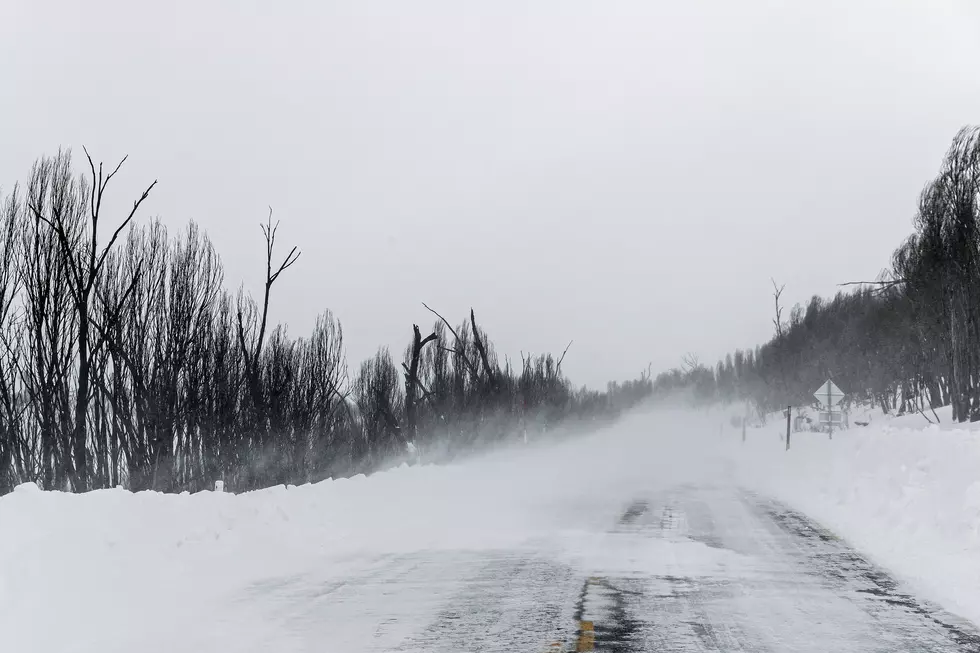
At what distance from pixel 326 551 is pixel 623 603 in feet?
17.6

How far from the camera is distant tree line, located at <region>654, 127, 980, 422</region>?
32.6 meters

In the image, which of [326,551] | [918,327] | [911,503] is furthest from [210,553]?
[918,327]

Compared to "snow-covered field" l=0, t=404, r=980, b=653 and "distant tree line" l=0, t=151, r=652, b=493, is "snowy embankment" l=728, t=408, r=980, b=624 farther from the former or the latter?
"distant tree line" l=0, t=151, r=652, b=493

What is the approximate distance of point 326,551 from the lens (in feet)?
38.8

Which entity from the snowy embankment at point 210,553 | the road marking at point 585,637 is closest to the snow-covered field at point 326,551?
the snowy embankment at point 210,553

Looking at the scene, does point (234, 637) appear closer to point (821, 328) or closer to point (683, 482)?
point (683, 482)

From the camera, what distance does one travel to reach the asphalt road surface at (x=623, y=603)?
21.0ft

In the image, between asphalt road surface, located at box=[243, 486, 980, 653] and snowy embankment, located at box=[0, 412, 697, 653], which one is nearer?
asphalt road surface, located at box=[243, 486, 980, 653]

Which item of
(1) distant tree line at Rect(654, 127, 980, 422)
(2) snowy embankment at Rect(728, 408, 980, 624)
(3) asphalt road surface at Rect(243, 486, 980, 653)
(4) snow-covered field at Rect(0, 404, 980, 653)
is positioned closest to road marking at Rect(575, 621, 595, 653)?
(3) asphalt road surface at Rect(243, 486, 980, 653)

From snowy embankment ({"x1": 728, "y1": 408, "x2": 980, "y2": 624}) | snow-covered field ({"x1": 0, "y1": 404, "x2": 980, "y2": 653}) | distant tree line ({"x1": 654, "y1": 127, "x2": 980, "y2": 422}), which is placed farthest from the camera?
distant tree line ({"x1": 654, "y1": 127, "x2": 980, "y2": 422})

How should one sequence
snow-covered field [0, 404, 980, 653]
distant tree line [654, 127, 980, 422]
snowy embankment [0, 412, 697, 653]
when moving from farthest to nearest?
distant tree line [654, 127, 980, 422] < snow-covered field [0, 404, 980, 653] < snowy embankment [0, 412, 697, 653]

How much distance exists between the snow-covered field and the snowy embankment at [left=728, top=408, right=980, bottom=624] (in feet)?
0.16

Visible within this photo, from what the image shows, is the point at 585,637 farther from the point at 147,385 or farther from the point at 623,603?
the point at 147,385

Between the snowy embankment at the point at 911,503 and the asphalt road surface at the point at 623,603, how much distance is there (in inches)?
21.2
